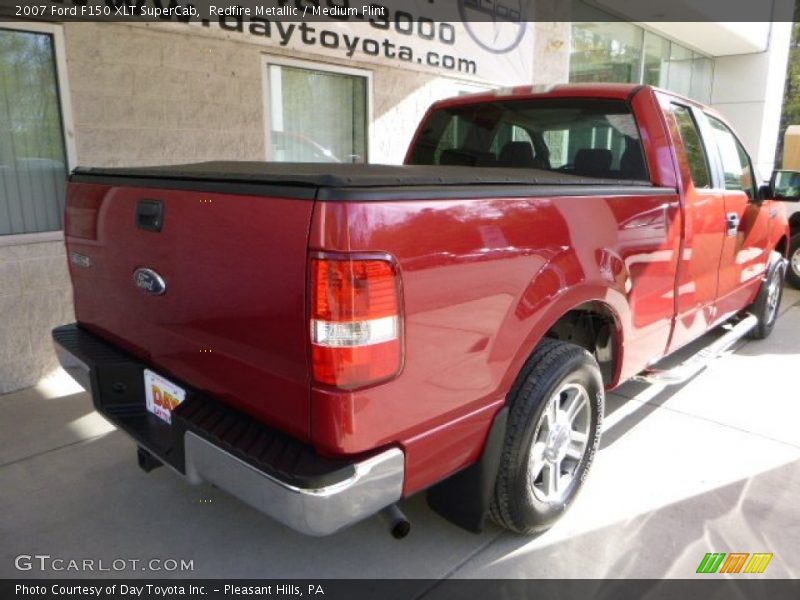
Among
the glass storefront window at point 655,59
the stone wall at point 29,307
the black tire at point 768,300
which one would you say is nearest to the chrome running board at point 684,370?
the black tire at point 768,300

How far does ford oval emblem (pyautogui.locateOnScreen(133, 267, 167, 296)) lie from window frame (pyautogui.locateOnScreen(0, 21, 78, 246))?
95.8 inches

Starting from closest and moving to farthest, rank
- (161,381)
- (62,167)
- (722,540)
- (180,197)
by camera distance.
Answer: (180,197), (161,381), (722,540), (62,167)

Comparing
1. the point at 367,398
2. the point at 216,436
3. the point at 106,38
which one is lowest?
the point at 216,436

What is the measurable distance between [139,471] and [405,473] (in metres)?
1.86

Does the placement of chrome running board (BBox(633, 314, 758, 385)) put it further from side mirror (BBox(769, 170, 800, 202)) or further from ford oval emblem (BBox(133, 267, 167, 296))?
ford oval emblem (BBox(133, 267, 167, 296))

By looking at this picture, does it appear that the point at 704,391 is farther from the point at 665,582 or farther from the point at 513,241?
the point at 513,241

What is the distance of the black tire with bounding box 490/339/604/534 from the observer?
2.32m

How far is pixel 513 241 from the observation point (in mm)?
2086

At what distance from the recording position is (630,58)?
11.5 m

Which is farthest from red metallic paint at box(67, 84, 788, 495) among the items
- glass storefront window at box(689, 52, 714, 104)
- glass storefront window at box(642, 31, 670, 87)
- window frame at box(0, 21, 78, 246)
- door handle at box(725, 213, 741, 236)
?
glass storefront window at box(689, 52, 714, 104)

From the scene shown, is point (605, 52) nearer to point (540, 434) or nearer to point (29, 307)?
point (29, 307)

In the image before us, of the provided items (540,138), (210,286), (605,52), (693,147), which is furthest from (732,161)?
(605,52)

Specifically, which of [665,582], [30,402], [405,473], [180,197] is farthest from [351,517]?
[30,402]

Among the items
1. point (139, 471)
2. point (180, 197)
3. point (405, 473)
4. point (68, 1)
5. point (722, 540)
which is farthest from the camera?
point (68, 1)
